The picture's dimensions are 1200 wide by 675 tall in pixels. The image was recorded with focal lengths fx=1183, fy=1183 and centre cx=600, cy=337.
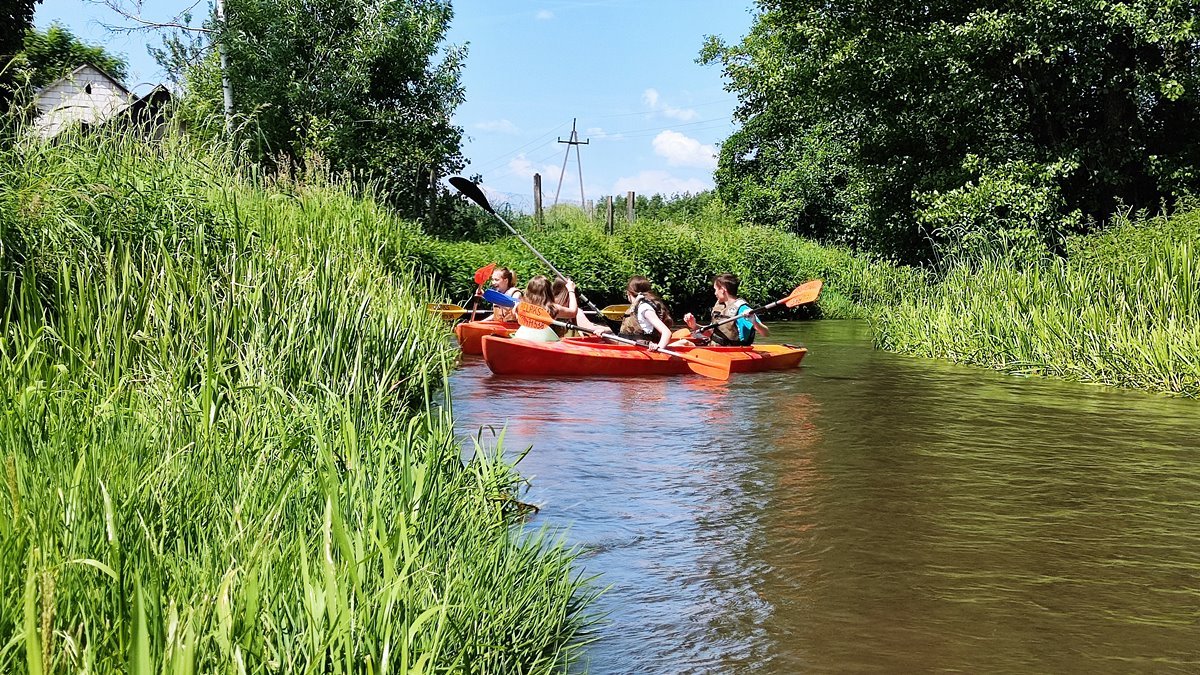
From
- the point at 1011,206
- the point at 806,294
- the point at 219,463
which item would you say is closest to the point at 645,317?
the point at 806,294

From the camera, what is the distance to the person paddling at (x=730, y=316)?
13.7 m

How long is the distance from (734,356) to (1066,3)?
934cm

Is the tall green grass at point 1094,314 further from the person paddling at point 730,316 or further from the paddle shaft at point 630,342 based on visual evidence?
the paddle shaft at point 630,342

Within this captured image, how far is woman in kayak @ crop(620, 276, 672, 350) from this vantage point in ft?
43.6

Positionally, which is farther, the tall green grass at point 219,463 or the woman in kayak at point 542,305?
the woman in kayak at point 542,305

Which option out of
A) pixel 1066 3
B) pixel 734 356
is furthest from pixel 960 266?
pixel 1066 3

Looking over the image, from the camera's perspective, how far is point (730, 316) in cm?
1391

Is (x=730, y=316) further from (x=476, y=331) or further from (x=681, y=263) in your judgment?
(x=681, y=263)

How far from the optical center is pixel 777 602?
4.64 meters

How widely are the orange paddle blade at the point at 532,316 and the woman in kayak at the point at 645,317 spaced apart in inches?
48.0

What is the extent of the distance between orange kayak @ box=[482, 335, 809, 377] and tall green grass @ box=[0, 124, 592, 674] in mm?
4428

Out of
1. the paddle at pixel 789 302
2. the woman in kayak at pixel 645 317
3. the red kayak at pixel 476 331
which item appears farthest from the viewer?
the red kayak at pixel 476 331

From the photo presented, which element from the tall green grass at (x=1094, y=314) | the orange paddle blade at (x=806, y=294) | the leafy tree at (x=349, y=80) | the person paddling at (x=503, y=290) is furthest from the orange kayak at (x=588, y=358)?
the leafy tree at (x=349, y=80)

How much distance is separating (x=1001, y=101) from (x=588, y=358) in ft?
37.4
